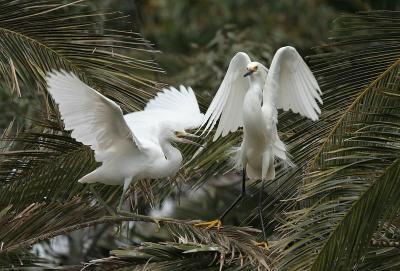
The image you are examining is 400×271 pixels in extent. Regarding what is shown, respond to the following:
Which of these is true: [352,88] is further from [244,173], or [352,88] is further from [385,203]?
[385,203]

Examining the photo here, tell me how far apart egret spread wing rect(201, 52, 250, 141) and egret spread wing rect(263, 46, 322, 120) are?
0.72 ft

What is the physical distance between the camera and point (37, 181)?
17.4 ft

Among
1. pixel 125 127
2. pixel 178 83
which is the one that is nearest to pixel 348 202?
pixel 125 127

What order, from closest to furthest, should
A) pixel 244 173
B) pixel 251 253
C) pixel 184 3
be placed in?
pixel 251 253 < pixel 244 173 < pixel 184 3

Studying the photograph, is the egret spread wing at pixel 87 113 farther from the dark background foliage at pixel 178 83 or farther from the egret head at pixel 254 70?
the egret head at pixel 254 70

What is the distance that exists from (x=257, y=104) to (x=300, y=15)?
270 inches

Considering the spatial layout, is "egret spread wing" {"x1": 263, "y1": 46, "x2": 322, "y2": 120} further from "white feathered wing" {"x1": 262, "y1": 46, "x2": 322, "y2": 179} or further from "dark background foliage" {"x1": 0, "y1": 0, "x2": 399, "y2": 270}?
"dark background foliage" {"x1": 0, "y1": 0, "x2": 399, "y2": 270}

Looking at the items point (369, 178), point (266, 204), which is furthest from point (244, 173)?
point (369, 178)

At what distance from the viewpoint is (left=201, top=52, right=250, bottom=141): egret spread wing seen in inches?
217

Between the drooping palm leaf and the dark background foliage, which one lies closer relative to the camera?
the drooping palm leaf

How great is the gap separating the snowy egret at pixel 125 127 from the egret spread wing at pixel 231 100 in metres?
0.16

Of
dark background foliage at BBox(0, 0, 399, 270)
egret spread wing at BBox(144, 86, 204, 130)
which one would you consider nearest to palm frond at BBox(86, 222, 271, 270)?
dark background foliage at BBox(0, 0, 399, 270)

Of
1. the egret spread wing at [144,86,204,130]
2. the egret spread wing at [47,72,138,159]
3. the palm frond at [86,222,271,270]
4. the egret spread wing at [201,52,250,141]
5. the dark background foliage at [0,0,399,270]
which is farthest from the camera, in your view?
the egret spread wing at [144,86,204,130]

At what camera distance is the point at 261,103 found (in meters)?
5.62
